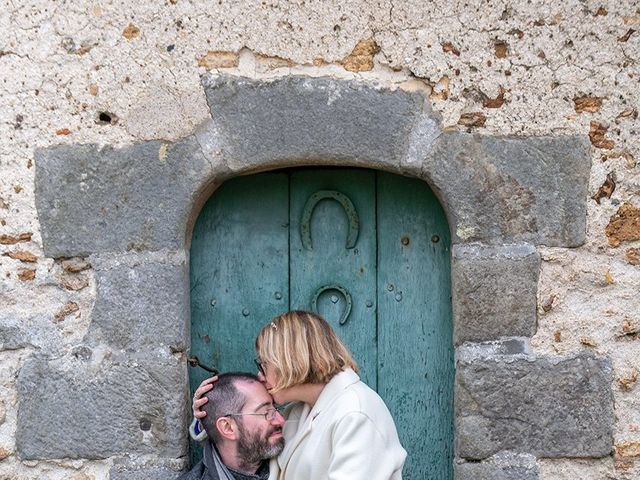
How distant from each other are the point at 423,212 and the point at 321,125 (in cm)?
50

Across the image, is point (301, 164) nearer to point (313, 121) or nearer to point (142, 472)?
point (313, 121)

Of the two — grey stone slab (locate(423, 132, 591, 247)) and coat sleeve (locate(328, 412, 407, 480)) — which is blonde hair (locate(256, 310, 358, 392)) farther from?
grey stone slab (locate(423, 132, 591, 247))

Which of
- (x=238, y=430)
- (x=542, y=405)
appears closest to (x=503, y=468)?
(x=542, y=405)

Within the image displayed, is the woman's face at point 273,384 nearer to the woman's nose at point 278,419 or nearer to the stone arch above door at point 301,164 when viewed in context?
the woman's nose at point 278,419

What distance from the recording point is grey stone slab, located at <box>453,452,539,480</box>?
138 inches

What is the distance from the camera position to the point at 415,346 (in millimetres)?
3791

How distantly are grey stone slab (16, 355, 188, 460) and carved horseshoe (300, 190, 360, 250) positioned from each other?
0.60 meters

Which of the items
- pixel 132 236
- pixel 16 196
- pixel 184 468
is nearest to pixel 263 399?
pixel 184 468

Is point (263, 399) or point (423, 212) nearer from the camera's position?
point (263, 399)

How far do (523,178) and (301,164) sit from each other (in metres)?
0.71

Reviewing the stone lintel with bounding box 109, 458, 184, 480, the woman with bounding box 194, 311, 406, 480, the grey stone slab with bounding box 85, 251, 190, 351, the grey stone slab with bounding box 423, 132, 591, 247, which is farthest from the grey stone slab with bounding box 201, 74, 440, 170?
the stone lintel with bounding box 109, 458, 184, 480

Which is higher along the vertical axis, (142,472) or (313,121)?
(313,121)

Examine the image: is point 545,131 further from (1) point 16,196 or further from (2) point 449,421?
(1) point 16,196

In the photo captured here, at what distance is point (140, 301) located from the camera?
3602mm
